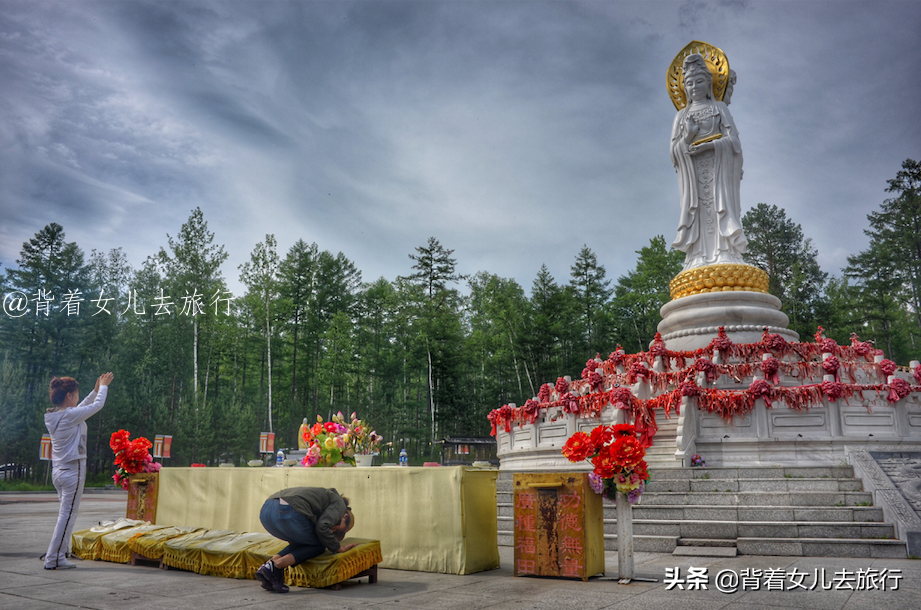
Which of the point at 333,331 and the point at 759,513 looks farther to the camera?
the point at 333,331

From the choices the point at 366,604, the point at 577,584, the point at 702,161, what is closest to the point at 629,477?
the point at 577,584

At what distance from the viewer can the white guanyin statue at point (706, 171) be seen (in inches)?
645

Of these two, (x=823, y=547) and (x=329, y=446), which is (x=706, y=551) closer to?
(x=823, y=547)

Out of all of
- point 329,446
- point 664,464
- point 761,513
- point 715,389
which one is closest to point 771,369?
point 715,389

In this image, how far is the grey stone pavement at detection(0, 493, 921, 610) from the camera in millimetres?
4316

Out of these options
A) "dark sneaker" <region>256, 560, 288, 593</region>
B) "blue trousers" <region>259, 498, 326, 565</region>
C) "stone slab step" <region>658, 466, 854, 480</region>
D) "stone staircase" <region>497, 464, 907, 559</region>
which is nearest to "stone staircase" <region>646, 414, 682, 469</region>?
"stone slab step" <region>658, 466, 854, 480</region>

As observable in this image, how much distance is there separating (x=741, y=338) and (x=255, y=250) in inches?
1079

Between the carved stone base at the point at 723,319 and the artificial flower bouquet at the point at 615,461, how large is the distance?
9.74 metres

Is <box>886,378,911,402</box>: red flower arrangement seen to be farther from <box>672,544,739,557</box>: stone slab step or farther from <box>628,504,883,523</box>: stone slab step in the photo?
<box>672,544,739,557</box>: stone slab step

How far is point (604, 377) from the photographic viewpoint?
13.1 meters

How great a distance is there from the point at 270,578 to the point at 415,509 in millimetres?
1632

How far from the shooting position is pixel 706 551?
6.94m

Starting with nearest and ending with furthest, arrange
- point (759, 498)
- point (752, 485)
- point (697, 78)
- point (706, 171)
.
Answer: point (759, 498), point (752, 485), point (706, 171), point (697, 78)

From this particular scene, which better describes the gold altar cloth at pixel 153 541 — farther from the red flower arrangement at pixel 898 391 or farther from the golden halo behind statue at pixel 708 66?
the golden halo behind statue at pixel 708 66
